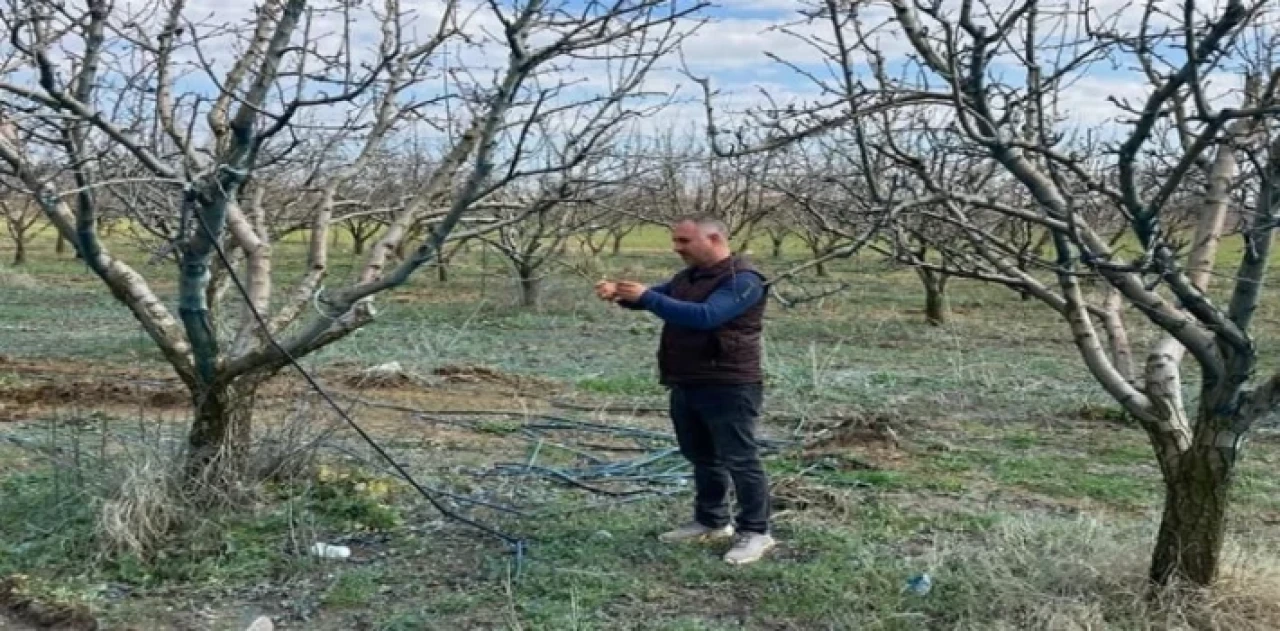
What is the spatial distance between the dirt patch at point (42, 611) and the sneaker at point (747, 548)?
2423 mm

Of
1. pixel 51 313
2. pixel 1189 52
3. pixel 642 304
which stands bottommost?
pixel 51 313

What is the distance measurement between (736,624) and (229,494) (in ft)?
7.94

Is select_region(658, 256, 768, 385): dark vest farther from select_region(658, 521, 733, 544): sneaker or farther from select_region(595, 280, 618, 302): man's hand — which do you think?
select_region(658, 521, 733, 544): sneaker

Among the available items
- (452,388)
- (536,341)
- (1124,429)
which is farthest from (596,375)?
(1124,429)

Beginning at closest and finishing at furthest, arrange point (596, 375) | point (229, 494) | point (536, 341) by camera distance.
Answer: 1. point (229, 494)
2. point (596, 375)
3. point (536, 341)

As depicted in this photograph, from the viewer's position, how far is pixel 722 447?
5441 mm

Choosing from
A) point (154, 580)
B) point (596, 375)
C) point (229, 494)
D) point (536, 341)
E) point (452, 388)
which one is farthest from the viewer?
point (536, 341)

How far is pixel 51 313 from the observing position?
17.3m

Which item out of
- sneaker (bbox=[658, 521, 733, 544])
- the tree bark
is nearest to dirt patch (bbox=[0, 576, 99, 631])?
the tree bark

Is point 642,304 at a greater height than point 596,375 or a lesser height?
greater

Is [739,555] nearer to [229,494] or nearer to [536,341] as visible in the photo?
[229,494]

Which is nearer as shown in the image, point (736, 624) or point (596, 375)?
point (736, 624)

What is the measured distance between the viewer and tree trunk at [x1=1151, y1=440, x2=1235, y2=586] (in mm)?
4359

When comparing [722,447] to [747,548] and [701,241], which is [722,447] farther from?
[701,241]
